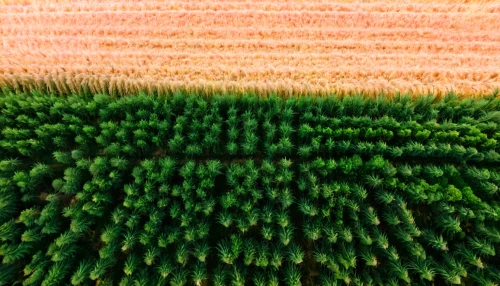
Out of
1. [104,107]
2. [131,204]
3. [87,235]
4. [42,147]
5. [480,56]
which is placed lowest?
[87,235]

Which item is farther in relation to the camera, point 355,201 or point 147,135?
point 147,135

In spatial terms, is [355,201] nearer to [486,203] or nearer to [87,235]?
[486,203]

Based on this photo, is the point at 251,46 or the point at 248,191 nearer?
the point at 248,191

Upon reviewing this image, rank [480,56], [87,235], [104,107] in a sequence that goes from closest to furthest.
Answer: [87,235]
[104,107]
[480,56]

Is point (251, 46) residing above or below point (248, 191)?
above

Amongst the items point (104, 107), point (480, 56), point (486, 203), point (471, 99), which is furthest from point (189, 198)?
point (480, 56)
